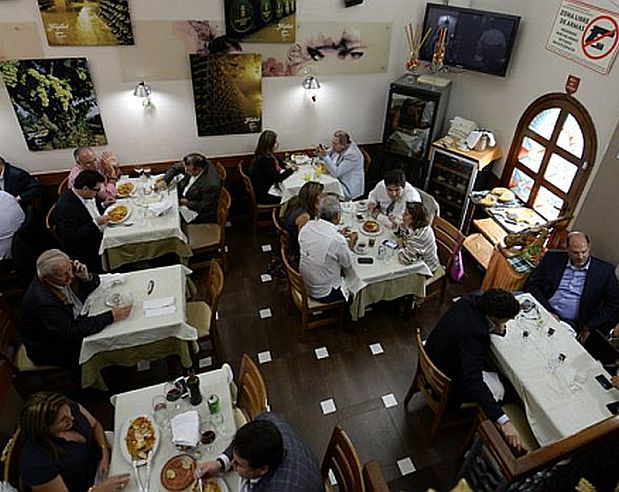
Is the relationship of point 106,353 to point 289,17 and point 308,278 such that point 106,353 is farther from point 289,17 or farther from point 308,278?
point 289,17

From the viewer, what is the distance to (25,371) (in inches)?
141

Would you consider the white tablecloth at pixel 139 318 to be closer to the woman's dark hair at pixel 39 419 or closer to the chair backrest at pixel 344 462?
the woman's dark hair at pixel 39 419

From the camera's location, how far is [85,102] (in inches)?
216

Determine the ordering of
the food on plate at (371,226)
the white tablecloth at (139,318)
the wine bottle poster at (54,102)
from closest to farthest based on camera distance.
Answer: the white tablecloth at (139,318) → the food on plate at (371,226) → the wine bottle poster at (54,102)

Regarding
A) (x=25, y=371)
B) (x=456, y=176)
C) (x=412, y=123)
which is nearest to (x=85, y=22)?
(x=25, y=371)

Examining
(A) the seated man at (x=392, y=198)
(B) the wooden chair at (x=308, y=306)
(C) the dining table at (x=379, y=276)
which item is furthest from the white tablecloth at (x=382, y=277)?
(A) the seated man at (x=392, y=198)

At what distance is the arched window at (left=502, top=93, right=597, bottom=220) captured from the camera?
478 cm

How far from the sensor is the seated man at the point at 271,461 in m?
2.20

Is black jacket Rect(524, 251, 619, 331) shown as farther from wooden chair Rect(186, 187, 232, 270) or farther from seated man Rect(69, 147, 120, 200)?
seated man Rect(69, 147, 120, 200)

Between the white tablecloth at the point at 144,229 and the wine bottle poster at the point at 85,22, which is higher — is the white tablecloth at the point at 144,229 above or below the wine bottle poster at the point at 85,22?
below

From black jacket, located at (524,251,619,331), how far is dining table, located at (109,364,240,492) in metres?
3.10

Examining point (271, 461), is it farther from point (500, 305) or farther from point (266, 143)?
point (266, 143)

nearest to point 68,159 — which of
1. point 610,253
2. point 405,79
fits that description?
point 405,79

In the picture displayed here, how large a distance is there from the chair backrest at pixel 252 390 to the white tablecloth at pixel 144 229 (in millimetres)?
2163
